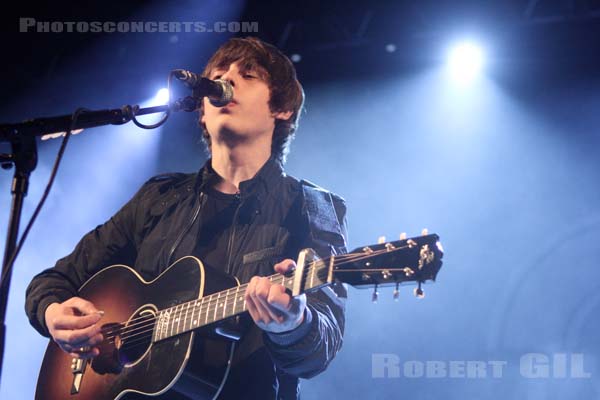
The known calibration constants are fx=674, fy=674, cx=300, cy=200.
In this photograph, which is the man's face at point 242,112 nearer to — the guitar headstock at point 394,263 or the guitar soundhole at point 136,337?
the guitar soundhole at point 136,337

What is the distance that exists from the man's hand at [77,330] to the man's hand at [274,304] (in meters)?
0.88

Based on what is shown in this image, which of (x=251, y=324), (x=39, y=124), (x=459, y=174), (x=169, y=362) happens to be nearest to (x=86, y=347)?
(x=169, y=362)

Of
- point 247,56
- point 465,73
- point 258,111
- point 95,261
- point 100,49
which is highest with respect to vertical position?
point 100,49

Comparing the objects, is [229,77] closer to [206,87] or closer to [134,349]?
[206,87]

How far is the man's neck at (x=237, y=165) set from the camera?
3133 millimetres

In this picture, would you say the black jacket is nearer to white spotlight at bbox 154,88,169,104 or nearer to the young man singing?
the young man singing

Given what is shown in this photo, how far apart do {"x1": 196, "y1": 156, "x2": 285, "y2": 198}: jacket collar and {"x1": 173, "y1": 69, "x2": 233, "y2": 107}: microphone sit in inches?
15.9

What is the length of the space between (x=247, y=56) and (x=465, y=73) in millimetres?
2699

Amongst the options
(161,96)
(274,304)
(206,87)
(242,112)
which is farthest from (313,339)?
(161,96)

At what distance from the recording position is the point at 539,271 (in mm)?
4898

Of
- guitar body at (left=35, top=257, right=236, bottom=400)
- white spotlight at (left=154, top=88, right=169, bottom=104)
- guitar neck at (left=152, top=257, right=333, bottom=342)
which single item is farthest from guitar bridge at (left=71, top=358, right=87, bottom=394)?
white spotlight at (left=154, top=88, right=169, bottom=104)

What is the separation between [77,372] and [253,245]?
36.0 inches

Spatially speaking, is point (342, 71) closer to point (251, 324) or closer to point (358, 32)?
point (358, 32)

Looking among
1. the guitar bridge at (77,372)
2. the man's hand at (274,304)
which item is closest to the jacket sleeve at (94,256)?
the guitar bridge at (77,372)
